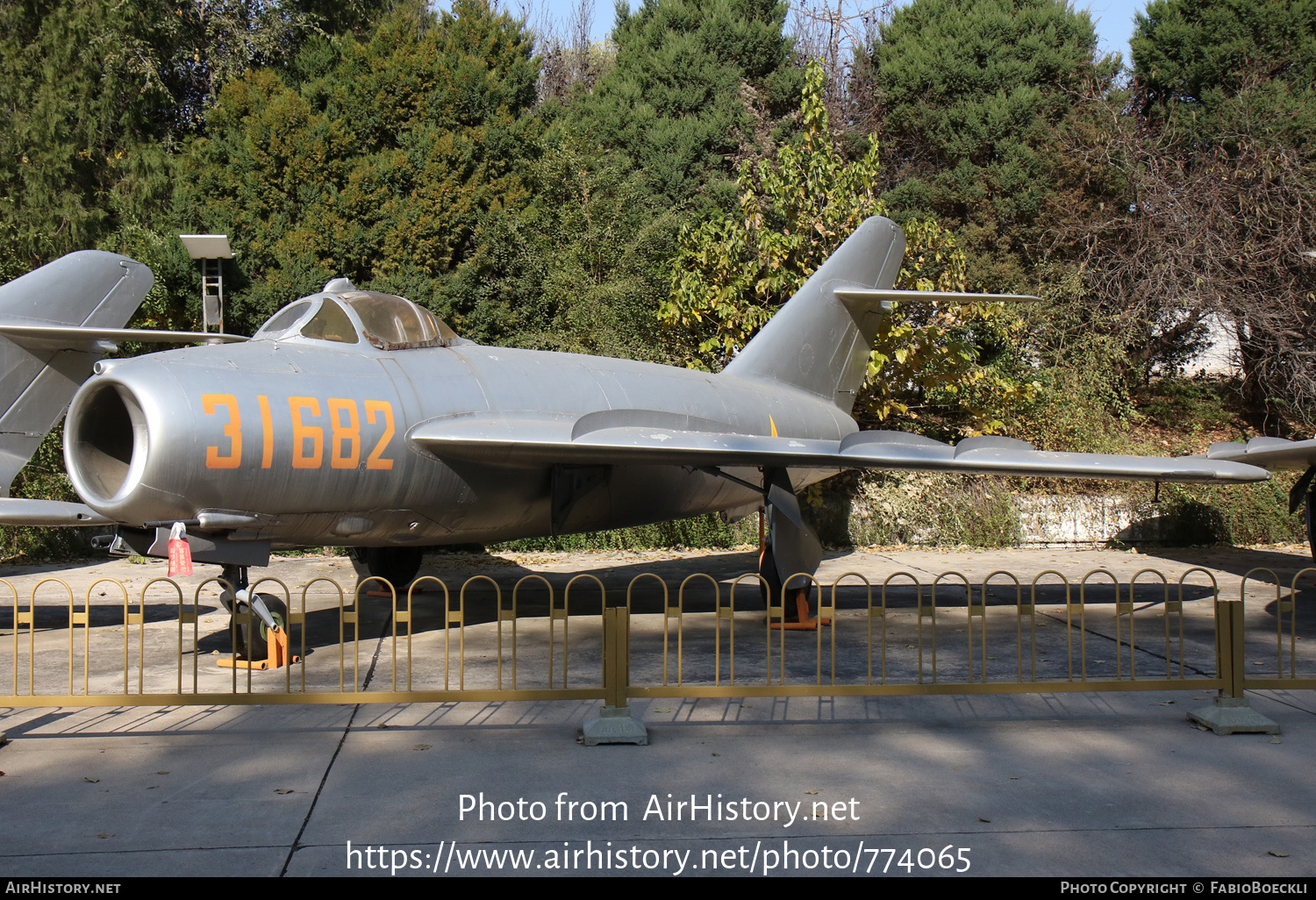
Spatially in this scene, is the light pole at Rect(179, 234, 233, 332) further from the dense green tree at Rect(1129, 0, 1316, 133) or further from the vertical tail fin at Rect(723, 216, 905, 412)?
the dense green tree at Rect(1129, 0, 1316, 133)

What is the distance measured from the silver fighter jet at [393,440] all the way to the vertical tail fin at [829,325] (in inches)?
10.8

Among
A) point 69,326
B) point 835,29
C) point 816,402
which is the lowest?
point 816,402

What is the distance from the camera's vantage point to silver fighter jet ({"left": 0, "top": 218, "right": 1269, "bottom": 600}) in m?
6.43

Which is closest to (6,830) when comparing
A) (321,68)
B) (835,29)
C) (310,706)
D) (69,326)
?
(310,706)

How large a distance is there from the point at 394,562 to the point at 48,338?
3952 mm

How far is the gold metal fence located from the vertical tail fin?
260 cm

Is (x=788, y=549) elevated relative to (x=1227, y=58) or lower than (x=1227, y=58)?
lower

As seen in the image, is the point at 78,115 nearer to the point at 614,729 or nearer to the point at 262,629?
the point at 262,629

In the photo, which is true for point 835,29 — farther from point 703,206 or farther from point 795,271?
point 795,271

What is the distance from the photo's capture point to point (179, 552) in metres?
6.22

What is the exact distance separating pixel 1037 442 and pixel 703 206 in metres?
9.59

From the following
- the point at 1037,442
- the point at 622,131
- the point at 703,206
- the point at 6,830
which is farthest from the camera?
the point at 622,131

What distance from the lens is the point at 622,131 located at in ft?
81.9

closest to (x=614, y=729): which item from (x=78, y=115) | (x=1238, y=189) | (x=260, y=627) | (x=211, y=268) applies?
(x=260, y=627)
